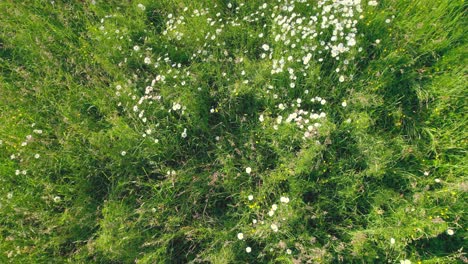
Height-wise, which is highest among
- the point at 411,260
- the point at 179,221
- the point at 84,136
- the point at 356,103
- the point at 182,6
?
the point at 182,6

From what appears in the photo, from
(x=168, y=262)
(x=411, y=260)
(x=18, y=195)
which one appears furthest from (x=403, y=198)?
(x=18, y=195)

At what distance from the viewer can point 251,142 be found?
3.09 metres

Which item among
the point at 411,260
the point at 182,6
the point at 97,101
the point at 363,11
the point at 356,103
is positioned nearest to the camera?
the point at 411,260

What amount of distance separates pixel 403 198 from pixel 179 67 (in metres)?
2.43

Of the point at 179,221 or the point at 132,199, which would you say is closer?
the point at 179,221

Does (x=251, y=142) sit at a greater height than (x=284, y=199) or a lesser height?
greater

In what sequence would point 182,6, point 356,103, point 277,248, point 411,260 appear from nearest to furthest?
point 411,260 → point 277,248 → point 356,103 → point 182,6

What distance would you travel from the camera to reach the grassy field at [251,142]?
2.73 metres

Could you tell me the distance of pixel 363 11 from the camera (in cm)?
321

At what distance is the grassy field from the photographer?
8.95ft

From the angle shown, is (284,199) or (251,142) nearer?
(284,199)

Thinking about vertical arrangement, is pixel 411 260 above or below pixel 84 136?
below

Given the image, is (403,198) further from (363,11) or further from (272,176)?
(363,11)

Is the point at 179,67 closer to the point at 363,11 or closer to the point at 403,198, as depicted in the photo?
the point at 363,11
